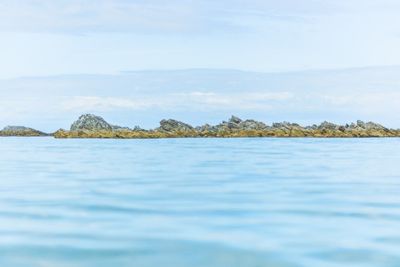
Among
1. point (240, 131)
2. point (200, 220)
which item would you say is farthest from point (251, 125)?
point (200, 220)

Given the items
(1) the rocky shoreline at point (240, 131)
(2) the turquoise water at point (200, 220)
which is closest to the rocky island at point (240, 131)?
(1) the rocky shoreline at point (240, 131)

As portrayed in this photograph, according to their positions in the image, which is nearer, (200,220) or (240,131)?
(200,220)

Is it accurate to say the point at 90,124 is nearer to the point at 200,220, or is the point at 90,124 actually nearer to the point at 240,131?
the point at 240,131

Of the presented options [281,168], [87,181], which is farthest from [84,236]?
[281,168]

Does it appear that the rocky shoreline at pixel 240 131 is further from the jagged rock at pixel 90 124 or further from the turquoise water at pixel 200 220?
the turquoise water at pixel 200 220

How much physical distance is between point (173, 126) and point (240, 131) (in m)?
9.64

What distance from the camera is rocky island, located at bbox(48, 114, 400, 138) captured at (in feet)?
302

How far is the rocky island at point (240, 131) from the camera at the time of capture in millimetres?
92000

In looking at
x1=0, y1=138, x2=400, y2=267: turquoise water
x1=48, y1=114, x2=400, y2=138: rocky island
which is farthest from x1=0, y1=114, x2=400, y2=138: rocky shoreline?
x1=0, y1=138, x2=400, y2=267: turquoise water

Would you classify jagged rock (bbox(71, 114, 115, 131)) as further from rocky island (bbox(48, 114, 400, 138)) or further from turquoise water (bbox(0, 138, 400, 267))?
turquoise water (bbox(0, 138, 400, 267))

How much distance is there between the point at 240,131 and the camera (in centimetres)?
9350

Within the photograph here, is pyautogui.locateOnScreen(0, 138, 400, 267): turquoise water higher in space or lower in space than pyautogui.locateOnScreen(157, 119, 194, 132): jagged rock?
lower

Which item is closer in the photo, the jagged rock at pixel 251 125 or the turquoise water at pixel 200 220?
the turquoise water at pixel 200 220

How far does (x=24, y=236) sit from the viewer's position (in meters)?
11.6
